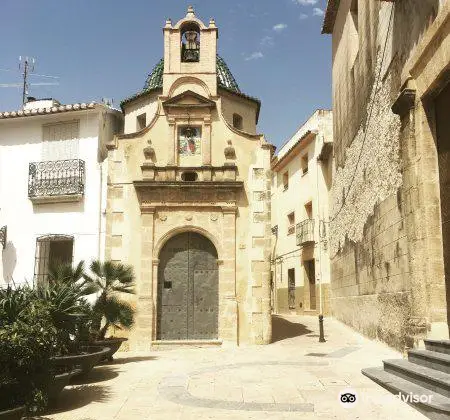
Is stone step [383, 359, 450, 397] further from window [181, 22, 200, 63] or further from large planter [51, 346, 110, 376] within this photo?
window [181, 22, 200, 63]

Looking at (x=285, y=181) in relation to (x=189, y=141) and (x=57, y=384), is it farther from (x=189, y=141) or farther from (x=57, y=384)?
(x=57, y=384)

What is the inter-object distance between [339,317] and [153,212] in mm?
8114

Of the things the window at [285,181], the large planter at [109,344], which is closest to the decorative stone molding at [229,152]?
the large planter at [109,344]

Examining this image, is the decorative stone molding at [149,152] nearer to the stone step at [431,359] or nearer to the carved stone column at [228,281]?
the carved stone column at [228,281]

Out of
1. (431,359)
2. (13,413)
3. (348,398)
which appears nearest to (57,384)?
(13,413)

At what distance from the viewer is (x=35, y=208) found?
15477 millimetres

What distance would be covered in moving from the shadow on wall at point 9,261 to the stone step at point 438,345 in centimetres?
1220

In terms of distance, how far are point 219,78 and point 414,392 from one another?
46.2 ft

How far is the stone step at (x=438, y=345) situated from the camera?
703cm

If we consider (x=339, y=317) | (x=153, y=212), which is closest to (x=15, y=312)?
(x=153, y=212)

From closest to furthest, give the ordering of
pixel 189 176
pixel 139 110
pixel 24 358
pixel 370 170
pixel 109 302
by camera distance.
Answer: pixel 24 358 < pixel 109 302 < pixel 370 170 < pixel 189 176 < pixel 139 110

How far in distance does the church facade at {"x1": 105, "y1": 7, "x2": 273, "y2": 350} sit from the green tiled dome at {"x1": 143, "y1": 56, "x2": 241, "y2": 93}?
3.33 metres

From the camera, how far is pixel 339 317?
1777cm

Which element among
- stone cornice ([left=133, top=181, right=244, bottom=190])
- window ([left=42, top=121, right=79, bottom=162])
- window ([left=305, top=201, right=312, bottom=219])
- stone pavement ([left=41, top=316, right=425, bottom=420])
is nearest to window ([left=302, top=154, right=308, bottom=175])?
window ([left=305, top=201, right=312, bottom=219])
